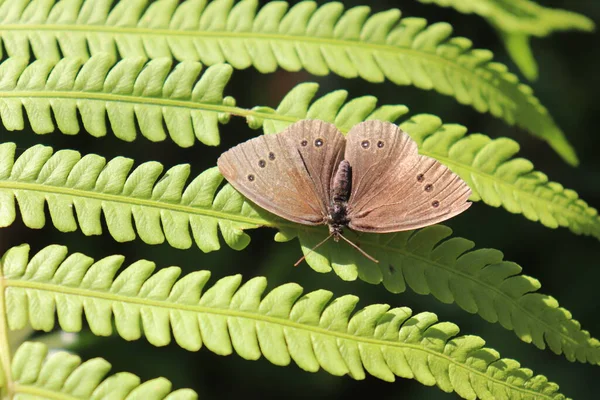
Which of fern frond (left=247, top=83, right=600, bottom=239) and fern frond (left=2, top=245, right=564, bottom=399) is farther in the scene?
fern frond (left=247, top=83, right=600, bottom=239)

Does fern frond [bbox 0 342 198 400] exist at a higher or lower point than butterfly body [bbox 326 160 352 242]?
lower

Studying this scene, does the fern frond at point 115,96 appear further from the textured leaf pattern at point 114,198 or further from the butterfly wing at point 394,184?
the butterfly wing at point 394,184

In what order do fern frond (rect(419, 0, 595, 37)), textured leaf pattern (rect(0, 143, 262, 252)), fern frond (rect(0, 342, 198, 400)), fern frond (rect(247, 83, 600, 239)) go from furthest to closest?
fern frond (rect(419, 0, 595, 37)), fern frond (rect(247, 83, 600, 239)), textured leaf pattern (rect(0, 143, 262, 252)), fern frond (rect(0, 342, 198, 400))

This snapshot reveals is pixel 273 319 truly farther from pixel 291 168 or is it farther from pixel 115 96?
pixel 115 96

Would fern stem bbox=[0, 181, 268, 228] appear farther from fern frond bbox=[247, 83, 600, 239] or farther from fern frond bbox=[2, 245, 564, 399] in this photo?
fern frond bbox=[247, 83, 600, 239]

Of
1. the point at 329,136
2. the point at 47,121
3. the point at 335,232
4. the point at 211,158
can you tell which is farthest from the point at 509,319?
the point at 211,158

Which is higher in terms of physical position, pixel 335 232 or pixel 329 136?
pixel 329 136

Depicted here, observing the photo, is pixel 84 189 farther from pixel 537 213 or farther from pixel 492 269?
pixel 537 213

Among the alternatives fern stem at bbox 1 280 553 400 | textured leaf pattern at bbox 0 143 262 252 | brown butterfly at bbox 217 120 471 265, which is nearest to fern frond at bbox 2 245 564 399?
fern stem at bbox 1 280 553 400
